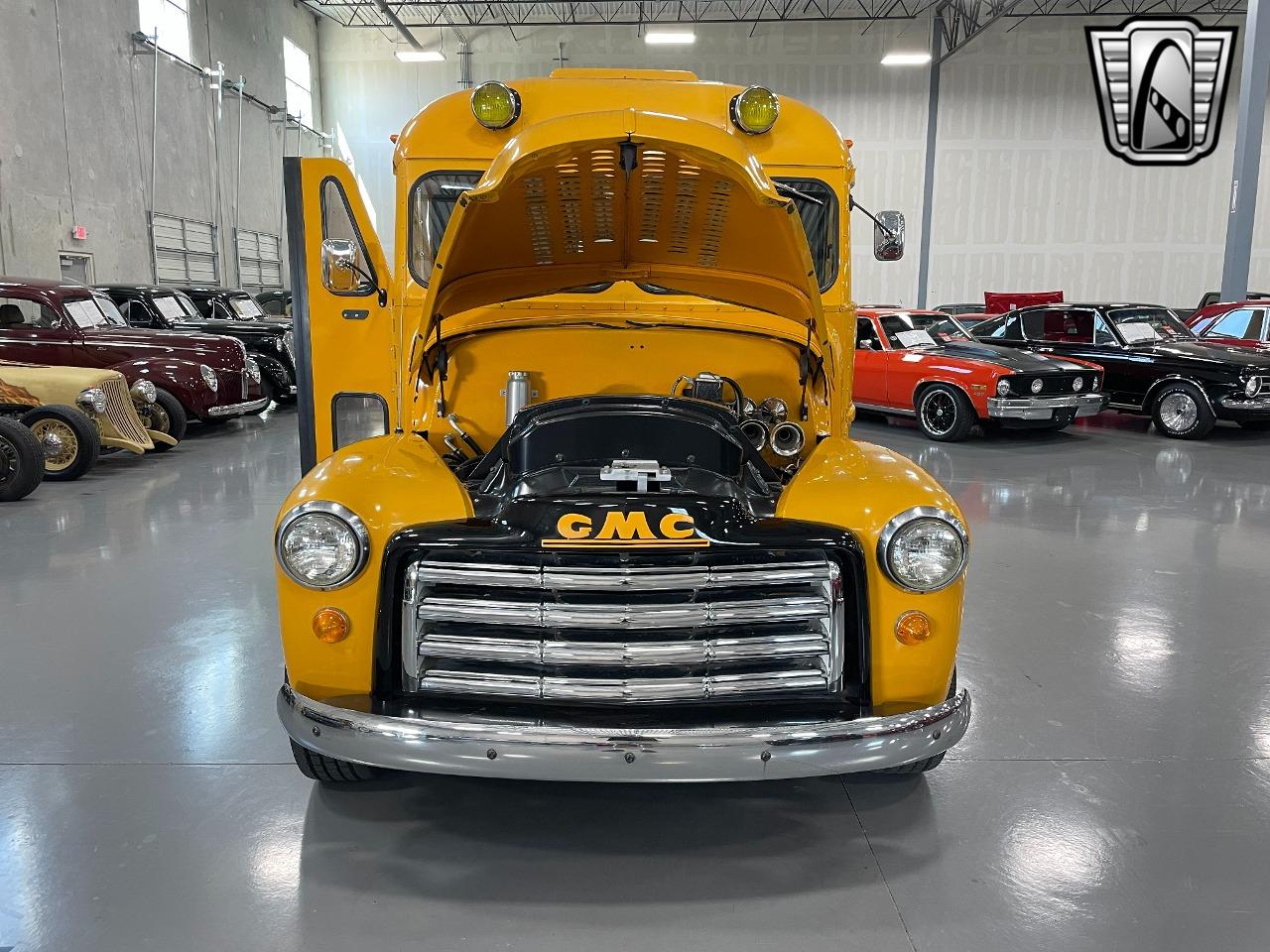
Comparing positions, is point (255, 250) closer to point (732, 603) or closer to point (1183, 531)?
point (1183, 531)

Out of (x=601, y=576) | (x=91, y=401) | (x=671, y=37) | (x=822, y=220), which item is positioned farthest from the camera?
(x=671, y=37)

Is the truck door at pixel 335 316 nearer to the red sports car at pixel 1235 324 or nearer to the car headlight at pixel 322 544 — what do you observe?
the car headlight at pixel 322 544

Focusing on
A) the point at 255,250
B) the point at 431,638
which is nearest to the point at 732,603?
the point at 431,638

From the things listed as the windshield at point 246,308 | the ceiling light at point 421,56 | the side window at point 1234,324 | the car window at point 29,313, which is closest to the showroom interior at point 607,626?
the car window at point 29,313

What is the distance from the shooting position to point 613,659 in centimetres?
232

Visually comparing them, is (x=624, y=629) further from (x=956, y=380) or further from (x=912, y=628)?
(x=956, y=380)

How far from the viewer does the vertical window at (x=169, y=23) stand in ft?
52.3

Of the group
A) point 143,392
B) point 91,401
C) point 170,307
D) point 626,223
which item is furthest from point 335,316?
point 170,307

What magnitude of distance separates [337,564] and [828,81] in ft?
77.5

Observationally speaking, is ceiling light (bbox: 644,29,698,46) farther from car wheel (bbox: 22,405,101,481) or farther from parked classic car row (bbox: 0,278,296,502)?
car wheel (bbox: 22,405,101,481)

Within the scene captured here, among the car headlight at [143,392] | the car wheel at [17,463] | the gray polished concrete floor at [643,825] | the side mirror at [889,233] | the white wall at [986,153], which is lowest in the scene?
the gray polished concrete floor at [643,825]

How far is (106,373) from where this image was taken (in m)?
7.97

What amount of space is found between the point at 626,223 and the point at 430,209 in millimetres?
1069

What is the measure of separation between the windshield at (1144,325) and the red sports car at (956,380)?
983mm
